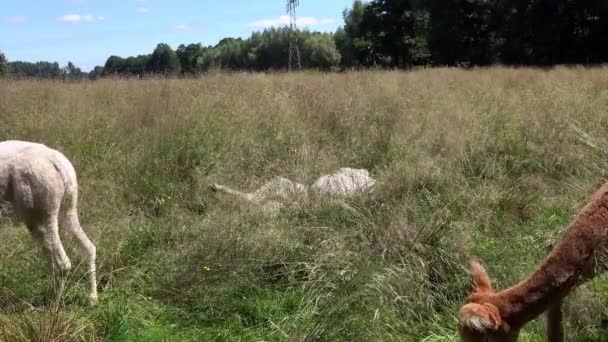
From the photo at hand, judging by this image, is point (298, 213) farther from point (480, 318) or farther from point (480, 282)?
point (480, 318)

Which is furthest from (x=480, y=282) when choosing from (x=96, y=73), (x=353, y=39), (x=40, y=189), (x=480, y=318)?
(x=353, y=39)

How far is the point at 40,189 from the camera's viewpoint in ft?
15.9

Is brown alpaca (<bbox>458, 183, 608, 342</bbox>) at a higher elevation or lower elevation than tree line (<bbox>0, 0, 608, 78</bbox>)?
lower

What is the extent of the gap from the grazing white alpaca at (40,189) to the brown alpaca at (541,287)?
10.2ft

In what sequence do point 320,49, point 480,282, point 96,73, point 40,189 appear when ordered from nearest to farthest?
1. point 480,282
2. point 40,189
3. point 96,73
4. point 320,49

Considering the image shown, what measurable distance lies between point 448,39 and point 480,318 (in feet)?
148

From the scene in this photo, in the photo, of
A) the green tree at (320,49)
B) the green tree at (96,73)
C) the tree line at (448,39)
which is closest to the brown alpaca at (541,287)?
the green tree at (96,73)

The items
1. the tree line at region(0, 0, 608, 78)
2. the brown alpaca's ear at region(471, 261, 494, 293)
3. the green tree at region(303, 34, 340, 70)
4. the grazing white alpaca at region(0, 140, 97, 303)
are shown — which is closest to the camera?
the brown alpaca's ear at region(471, 261, 494, 293)

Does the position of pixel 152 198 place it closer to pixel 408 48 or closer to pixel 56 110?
pixel 56 110

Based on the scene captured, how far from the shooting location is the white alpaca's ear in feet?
9.16

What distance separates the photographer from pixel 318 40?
62219 millimetres

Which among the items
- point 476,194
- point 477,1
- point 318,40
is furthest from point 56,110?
point 318,40

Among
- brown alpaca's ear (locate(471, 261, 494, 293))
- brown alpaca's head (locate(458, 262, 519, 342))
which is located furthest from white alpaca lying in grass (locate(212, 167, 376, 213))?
brown alpaca's head (locate(458, 262, 519, 342))

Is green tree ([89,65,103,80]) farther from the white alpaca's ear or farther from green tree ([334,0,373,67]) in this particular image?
green tree ([334,0,373,67])
